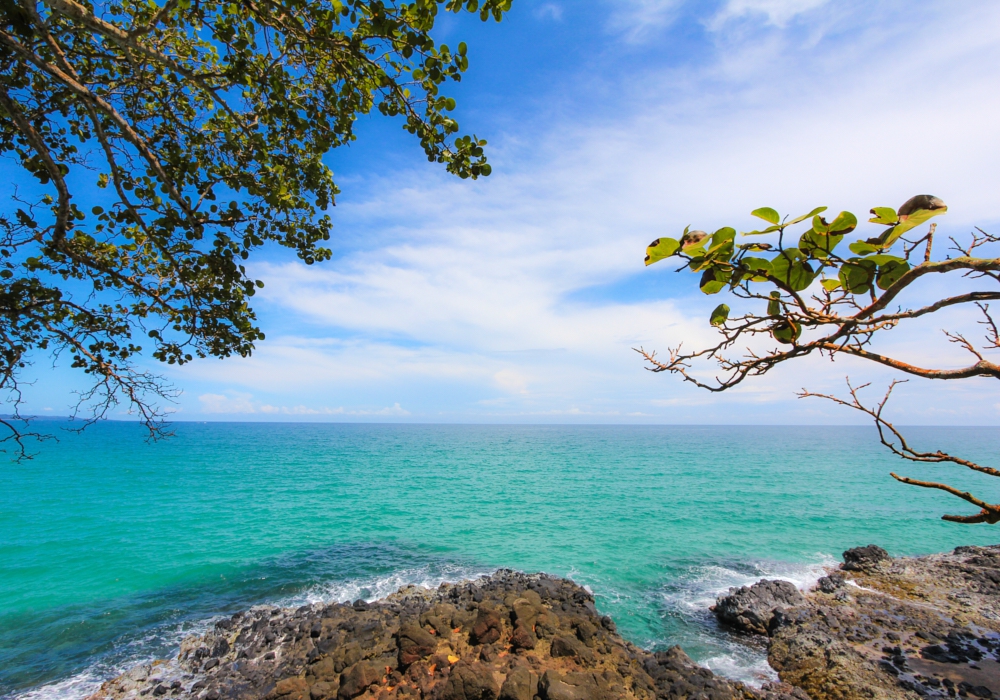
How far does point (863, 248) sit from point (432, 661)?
9.75m

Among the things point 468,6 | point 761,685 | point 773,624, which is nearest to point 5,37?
point 468,6

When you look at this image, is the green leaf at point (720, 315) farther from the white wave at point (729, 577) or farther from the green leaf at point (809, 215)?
the white wave at point (729, 577)

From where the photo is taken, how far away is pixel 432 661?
815 centimetres

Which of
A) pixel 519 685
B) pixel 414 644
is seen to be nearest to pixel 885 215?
pixel 519 685

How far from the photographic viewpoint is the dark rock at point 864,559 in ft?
54.8

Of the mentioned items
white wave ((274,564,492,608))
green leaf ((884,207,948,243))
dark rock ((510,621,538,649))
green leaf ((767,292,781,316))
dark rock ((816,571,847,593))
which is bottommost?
white wave ((274,564,492,608))

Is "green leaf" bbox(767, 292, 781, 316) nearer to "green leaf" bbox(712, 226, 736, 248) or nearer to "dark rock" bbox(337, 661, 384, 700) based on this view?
"green leaf" bbox(712, 226, 736, 248)

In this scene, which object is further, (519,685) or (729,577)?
(729,577)

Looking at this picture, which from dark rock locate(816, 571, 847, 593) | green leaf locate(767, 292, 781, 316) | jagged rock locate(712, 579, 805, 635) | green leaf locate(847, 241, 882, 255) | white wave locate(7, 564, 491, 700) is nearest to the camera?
green leaf locate(847, 241, 882, 255)

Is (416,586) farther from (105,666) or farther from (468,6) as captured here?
(468,6)

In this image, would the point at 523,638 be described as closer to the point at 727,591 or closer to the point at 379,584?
the point at 379,584

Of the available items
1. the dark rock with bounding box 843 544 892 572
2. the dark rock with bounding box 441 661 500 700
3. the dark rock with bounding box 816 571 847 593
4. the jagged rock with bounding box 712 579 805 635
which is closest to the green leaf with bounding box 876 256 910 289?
the dark rock with bounding box 441 661 500 700

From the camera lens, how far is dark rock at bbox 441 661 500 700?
698cm

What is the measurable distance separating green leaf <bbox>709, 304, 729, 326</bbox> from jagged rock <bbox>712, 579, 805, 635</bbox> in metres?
14.7
